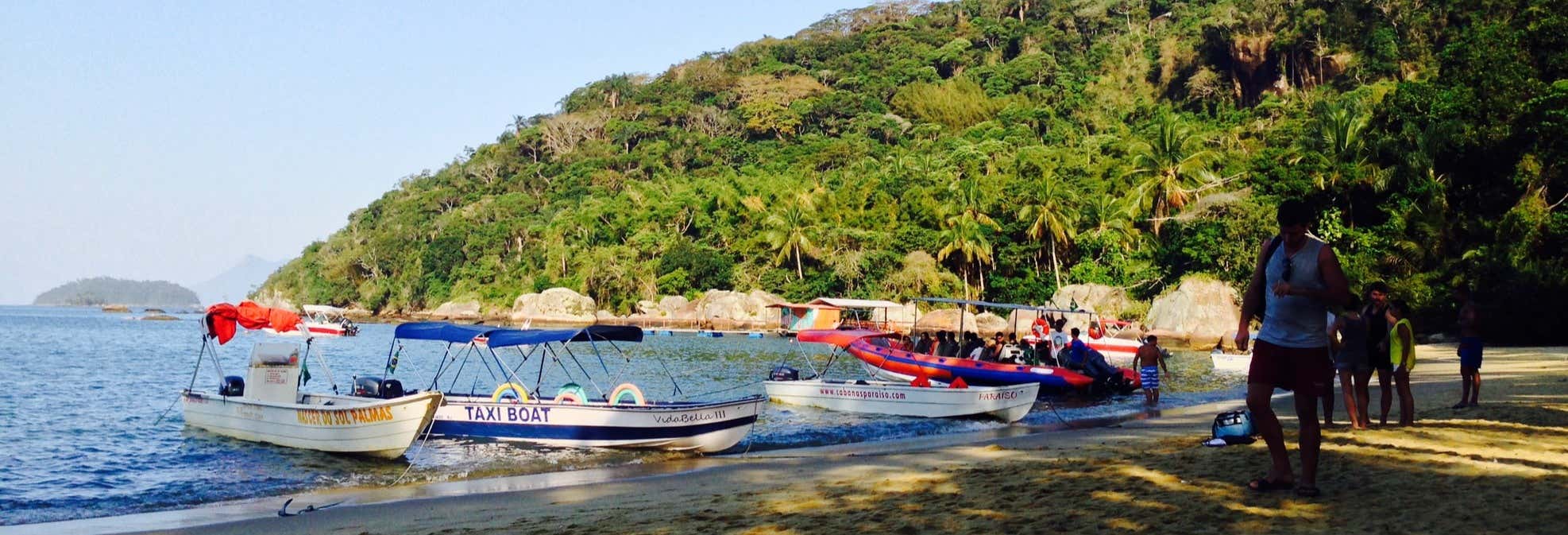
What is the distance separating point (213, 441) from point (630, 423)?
8474mm

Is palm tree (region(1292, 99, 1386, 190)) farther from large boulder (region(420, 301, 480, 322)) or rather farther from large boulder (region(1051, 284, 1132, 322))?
large boulder (region(420, 301, 480, 322))

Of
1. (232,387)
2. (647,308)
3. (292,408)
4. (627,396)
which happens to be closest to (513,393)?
(627,396)

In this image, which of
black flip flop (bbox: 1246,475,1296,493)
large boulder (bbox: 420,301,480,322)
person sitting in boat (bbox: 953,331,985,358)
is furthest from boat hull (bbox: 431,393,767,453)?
large boulder (bbox: 420,301,480,322)

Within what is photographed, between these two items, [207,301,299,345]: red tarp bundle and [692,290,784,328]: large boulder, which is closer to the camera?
[207,301,299,345]: red tarp bundle

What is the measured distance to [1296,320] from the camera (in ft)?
23.2

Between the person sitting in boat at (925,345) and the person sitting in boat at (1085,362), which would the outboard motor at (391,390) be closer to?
the person sitting in boat at (925,345)

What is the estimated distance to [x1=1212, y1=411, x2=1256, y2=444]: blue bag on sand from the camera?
10938 millimetres

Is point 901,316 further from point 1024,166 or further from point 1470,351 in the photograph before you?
point 1470,351

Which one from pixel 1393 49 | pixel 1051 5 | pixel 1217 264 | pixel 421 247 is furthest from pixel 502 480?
pixel 1051 5

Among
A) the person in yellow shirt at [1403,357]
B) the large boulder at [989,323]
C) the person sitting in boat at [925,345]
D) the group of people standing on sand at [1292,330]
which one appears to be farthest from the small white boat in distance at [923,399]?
the large boulder at [989,323]

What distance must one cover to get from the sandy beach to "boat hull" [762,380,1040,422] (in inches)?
240

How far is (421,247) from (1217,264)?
264 ft

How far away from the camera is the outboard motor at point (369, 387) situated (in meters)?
19.8

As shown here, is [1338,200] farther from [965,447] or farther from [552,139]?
[552,139]
